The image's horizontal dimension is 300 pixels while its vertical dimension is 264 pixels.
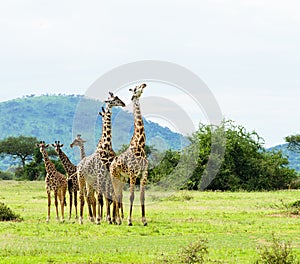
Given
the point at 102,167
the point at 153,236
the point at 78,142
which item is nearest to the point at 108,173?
the point at 102,167

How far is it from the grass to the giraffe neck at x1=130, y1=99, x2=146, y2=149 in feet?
7.04

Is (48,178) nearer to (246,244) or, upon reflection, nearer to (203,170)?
(246,244)

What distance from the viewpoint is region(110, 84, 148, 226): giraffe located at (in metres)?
19.0

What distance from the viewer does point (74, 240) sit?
50.4 ft

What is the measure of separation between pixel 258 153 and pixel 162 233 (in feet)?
103

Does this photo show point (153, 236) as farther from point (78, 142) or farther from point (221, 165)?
point (221, 165)

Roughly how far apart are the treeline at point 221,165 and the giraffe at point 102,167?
72.7ft

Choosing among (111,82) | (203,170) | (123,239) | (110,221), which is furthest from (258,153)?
(123,239)

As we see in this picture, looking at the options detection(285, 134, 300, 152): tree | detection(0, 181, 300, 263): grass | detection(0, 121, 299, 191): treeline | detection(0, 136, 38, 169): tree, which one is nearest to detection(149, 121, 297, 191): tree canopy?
detection(0, 121, 299, 191): treeline

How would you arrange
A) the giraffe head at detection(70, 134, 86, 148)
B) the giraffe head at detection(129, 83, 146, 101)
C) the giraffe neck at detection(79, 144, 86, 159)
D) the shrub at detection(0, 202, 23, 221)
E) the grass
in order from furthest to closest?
the giraffe head at detection(70, 134, 86, 148) → the giraffe neck at detection(79, 144, 86, 159) → the shrub at detection(0, 202, 23, 221) → the giraffe head at detection(129, 83, 146, 101) → the grass

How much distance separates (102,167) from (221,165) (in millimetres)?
25378

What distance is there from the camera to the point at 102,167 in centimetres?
1947

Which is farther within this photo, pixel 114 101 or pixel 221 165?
pixel 221 165

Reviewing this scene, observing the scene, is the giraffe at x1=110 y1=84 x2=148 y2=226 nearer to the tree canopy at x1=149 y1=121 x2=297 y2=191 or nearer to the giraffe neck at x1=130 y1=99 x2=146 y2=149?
the giraffe neck at x1=130 y1=99 x2=146 y2=149
